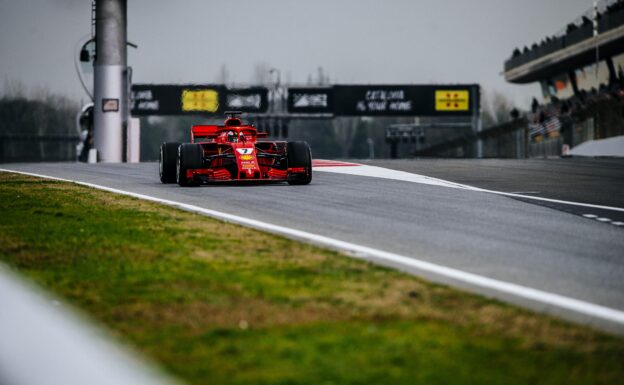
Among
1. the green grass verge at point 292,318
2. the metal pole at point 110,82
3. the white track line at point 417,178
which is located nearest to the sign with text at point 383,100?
the metal pole at point 110,82

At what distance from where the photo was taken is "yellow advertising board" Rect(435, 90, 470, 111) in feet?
234

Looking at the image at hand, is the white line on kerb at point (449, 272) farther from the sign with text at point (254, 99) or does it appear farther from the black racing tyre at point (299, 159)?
the sign with text at point (254, 99)

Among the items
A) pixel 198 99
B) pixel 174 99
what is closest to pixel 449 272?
pixel 198 99

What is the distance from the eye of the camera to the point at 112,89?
45875 mm

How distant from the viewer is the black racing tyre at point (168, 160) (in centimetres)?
1819

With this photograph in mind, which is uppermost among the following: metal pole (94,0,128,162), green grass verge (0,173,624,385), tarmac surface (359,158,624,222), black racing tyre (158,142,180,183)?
metal pole (94,0,128,162)

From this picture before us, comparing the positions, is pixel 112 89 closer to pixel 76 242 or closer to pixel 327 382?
pixel 76 242

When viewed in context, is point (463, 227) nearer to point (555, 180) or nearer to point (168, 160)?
point (168, 160)

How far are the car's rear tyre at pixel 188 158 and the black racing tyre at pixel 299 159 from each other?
1409mm

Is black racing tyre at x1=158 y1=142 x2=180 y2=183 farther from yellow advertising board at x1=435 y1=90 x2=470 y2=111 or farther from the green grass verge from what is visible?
yellow advertising board at x1=435 y1=90 x2=470 y2=111

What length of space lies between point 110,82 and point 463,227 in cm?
3689

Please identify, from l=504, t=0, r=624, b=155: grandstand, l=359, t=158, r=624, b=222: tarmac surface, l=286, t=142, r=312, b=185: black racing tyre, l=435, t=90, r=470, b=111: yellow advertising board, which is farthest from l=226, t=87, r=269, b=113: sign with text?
l=286, t=142, r=312, b=185: black racing tyre

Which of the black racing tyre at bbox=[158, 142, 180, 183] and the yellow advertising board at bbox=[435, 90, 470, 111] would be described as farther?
the yellow advertising board at bbox=[435, 90, 470, 111]

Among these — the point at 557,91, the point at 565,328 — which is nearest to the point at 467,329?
the point at 565,328
